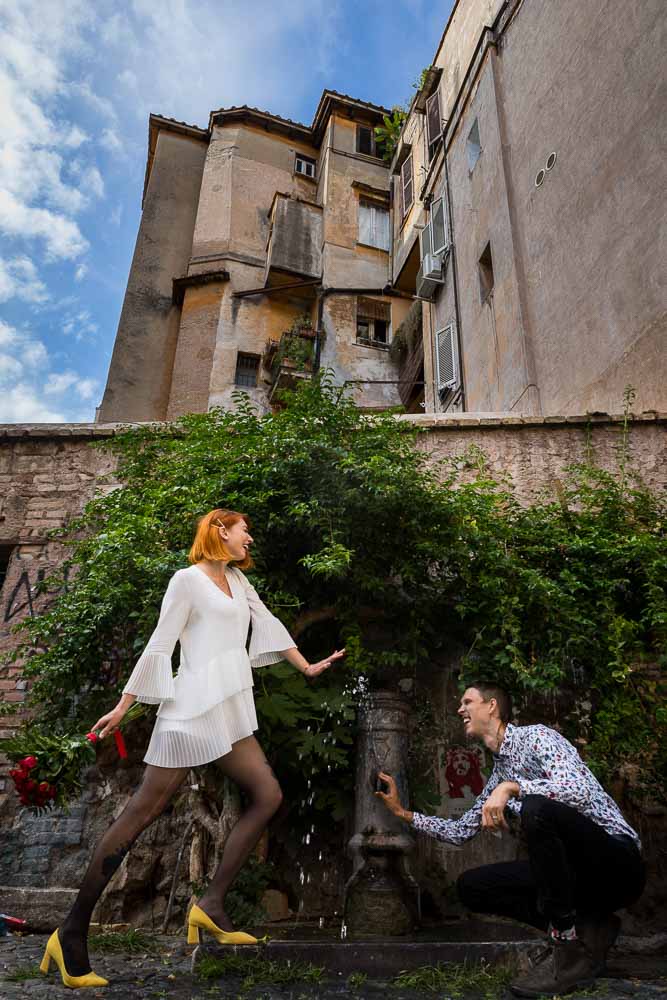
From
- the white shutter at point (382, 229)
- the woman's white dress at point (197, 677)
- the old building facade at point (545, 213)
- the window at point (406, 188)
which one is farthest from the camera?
the white shutter at point (382, 229)

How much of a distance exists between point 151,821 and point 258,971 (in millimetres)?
816

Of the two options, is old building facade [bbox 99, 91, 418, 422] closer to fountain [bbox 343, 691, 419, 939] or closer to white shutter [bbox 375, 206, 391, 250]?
white shutter [bbox 375, 206, 391, 250]

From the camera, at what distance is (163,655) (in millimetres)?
3025

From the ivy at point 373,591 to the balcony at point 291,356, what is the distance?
10.8 meters

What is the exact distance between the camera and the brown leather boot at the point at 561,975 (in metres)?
2.65

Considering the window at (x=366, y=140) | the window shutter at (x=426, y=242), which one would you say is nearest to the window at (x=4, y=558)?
the window shutter at (x=426, y=242)

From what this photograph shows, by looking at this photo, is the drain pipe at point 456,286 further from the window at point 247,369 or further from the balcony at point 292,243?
the window at point 247,369

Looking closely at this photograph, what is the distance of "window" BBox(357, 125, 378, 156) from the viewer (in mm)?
20156

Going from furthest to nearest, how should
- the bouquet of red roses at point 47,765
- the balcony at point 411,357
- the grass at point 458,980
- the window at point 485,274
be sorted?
the balcony at point 411,357 < the window at point 485,274 < the bouquet of red roses at point 47,765 < the grass at point 458,980

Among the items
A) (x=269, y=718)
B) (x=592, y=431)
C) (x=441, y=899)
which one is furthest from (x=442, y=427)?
(x=441, y=899)

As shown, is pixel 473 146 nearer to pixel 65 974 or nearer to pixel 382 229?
pixel 382 229

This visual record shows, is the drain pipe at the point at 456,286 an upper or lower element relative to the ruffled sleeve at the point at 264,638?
upper

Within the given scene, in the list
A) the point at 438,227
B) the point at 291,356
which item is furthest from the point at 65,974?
the point at 291,356

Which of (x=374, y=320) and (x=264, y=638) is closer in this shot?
(x=264, y=638)
